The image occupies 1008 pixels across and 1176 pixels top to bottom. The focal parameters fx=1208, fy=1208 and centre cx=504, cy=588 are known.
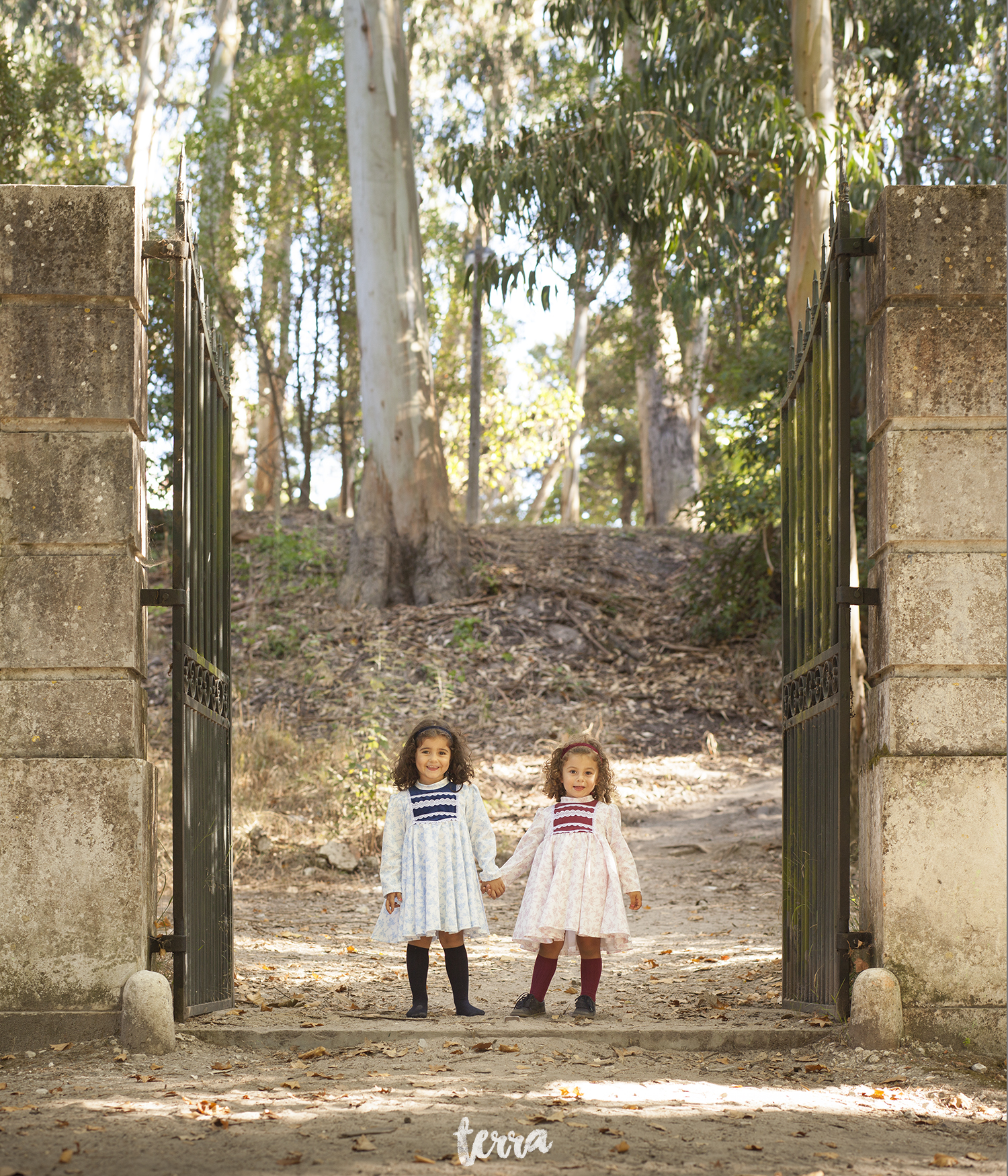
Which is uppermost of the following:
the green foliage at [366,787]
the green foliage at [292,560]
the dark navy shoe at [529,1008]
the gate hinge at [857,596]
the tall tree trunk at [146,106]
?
the tall tree trunk at [146,106]

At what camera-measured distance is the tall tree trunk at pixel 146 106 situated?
833 inches

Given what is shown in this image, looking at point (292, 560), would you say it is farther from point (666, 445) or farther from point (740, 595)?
point (666, 445)

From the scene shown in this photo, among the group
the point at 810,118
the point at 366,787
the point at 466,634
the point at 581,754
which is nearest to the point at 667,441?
the point at 466,634

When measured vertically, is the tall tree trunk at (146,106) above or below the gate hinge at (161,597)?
above

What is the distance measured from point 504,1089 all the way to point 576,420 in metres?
20.9

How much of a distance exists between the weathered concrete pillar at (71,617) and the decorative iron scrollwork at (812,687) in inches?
94.9

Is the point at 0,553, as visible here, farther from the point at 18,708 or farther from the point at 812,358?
the point at 812,358

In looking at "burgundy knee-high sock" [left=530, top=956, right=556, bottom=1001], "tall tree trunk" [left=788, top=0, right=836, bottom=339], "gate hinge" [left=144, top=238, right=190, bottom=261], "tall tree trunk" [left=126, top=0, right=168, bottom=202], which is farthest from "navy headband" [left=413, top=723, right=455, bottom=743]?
"tall tree trunk" [left=126, top=0, right=168, bottom=202]

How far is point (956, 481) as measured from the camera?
409 centimetres

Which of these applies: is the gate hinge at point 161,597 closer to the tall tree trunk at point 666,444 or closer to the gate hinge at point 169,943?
the gate hinge at point 169,943

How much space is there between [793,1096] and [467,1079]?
3.16 ft

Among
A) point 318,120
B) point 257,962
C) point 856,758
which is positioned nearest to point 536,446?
point 318,120

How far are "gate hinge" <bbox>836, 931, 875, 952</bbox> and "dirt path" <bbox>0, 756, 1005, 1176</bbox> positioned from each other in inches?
11.9

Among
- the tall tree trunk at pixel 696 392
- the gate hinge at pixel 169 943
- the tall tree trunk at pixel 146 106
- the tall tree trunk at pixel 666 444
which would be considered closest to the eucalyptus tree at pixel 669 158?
the gate hinge at pixel 169 943
